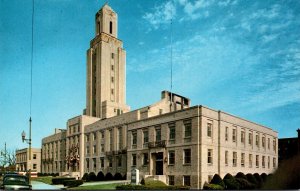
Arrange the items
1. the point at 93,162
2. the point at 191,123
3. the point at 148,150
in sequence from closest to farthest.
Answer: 1. the point at 191,123
2. the point at 148,150
3. the point at 93,162

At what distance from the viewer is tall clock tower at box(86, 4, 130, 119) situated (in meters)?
63.2

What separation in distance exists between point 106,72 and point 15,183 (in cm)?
4344

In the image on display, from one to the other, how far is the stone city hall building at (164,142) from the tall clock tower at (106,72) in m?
0.22

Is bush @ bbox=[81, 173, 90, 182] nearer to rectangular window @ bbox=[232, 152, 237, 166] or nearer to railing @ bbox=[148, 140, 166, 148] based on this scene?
railing @ bbox=[148, 140, 166, 148]

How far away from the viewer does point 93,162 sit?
178ft

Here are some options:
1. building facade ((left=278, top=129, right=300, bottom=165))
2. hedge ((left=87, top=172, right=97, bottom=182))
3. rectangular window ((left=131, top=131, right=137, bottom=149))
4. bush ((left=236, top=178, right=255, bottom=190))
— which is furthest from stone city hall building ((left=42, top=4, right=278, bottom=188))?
building facade ((left=278, top=129, right=300, bottom=165))

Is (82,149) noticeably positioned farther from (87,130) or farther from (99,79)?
(99,79)

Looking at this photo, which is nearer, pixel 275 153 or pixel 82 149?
pixel 275 153

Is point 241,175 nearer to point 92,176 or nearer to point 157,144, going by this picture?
point 157,144

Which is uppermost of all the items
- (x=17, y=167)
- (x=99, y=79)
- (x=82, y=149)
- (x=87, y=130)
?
(x=99, y=79)

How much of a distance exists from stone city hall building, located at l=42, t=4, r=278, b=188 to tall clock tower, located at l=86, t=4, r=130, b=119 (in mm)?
220

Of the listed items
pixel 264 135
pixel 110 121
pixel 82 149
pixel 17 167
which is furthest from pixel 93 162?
pixel 264 135

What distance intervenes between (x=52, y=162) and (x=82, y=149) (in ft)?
50.4

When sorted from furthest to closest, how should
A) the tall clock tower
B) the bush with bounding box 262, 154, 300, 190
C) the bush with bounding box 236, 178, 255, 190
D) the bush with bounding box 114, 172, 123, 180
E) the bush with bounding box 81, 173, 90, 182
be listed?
the tall clock tower → the bush with bounding box 81, 173, 90, 182 → the bush with bounding box 114, 172, 123, 180 → the bush with bounding box 236, 178, 255, 190 → the bush with bounding box 262, 154, 300, 190
